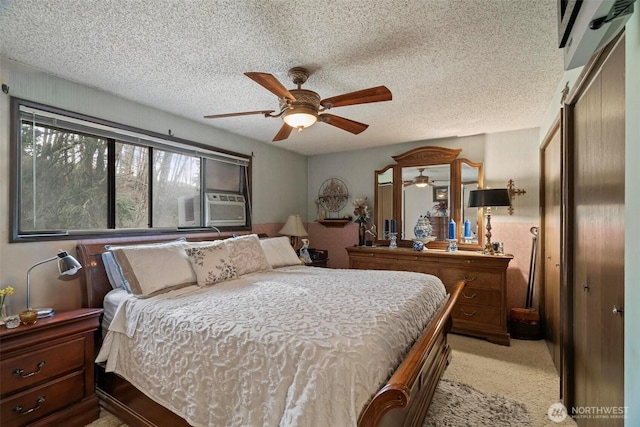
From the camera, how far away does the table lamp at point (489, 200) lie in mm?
3301

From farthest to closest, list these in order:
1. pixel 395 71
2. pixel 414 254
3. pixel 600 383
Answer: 1. pixel 414 254
2. pixel 395 71
3. pixel 600 383

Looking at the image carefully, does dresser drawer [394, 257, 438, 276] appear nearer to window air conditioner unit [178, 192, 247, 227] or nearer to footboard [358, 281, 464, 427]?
footboard [358, 281, 464, 427]

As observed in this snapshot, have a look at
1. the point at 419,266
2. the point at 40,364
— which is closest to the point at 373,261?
the point at 419,266

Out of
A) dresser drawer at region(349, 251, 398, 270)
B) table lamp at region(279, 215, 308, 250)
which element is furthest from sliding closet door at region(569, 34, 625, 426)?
table lamp at region(279, 215, 308, 250)

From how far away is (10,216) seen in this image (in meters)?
2.02

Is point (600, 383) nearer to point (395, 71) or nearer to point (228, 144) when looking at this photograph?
point (395, 71)

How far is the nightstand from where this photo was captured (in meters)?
1.68

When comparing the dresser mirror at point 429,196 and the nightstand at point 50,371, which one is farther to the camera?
the dresser mirror at point 429,196

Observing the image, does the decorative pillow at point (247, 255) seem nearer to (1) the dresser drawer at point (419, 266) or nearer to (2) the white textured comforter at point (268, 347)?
(2) the white textured comforter at point (268, 347)

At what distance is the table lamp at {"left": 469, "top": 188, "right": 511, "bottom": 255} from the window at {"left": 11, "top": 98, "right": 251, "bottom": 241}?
3107 millimetres

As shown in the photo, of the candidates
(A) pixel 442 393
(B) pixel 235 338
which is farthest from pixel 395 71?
(A) pixel 442 393

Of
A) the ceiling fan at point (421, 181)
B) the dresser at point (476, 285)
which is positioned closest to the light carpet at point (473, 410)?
the dresser at point (476, 285)

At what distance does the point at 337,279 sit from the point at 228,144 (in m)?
2.32

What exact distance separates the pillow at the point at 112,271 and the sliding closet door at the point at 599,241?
9.77 feet
